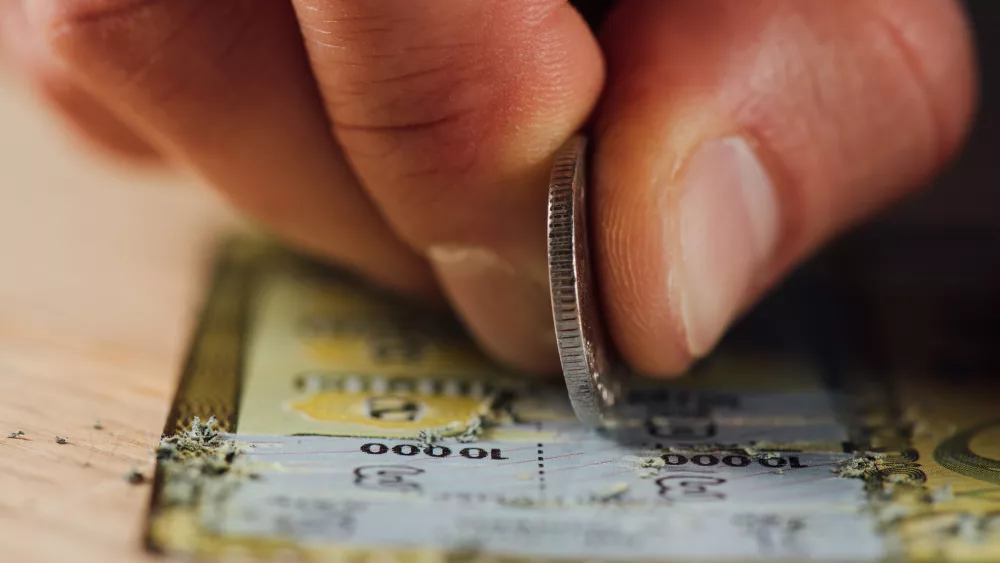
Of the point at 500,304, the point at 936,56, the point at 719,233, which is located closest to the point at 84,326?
the point at 500,304

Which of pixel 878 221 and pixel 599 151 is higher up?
pixel 878 221

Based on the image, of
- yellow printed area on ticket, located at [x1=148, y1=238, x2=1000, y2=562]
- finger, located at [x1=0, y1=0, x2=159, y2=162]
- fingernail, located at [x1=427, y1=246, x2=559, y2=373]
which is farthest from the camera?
finger, located at [x1=0, y1=0, x2=159, y2=162]

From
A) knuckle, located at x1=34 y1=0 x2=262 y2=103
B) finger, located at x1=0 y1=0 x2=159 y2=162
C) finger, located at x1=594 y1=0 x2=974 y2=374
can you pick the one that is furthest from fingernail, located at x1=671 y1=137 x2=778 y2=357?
finger, located at x1=0 y1=0 x2=159 y2=162

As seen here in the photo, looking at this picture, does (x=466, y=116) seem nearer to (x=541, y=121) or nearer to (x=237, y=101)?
(x=541, y=121)

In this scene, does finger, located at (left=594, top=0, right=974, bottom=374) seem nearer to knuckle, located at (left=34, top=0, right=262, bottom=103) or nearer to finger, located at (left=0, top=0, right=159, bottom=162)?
knuckle, located at (left=34, top=0, right=262, bottom=103)

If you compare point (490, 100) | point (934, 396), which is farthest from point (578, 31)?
point (934, 396)

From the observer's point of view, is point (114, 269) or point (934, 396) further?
point (114, 269)

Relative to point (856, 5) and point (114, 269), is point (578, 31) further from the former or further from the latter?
point (114, 269)
